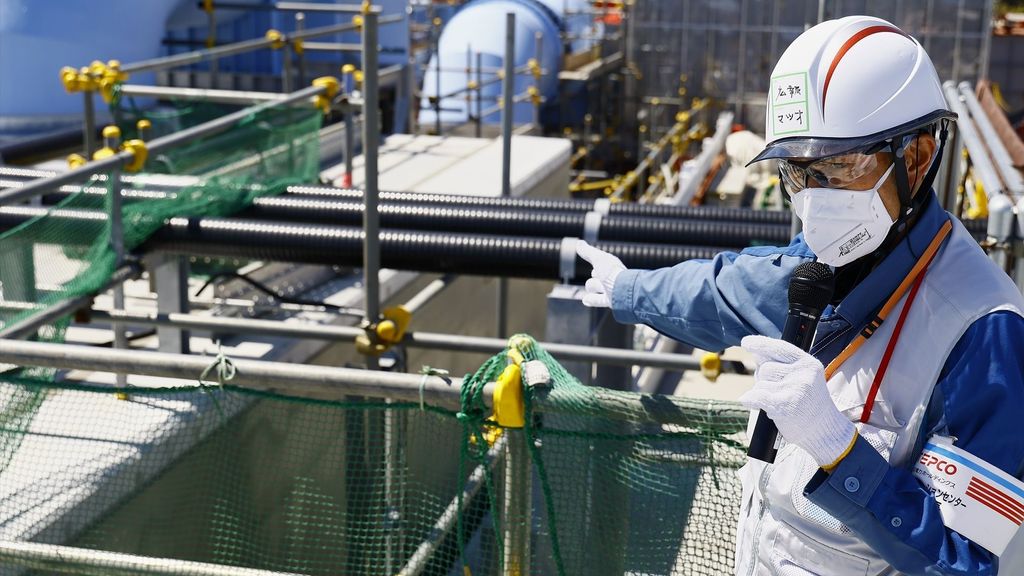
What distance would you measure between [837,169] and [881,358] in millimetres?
350

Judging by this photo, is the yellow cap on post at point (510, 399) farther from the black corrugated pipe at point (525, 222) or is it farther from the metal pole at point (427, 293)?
the metal pole at point (427, 293)

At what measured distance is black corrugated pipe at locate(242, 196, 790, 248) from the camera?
5.52 meters

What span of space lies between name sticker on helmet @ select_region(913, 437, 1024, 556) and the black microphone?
27 centimetres

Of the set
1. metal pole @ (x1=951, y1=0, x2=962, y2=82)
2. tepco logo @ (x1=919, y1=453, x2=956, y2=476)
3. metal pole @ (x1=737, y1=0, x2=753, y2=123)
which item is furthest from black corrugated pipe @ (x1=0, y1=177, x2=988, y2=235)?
metal pole @ (x1=951, y1=0, x2=962, y2=82)

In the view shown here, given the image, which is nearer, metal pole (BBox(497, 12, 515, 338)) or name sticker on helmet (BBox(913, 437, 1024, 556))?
name sticker on helmet (BBox(913, 437, 1024, 556))

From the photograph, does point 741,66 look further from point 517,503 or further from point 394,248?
point 517,503

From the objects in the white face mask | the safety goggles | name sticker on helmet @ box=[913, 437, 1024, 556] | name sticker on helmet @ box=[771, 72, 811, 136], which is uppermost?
name sticker on helmet @ box=[771, 72, 811, 136]

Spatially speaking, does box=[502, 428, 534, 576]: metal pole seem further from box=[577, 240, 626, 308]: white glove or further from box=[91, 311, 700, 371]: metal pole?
box=[91, 311, 700, 371]: metal pole

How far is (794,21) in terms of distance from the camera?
22.3m

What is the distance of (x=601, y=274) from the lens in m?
2.64

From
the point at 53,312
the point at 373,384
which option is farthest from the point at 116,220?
the point at 373,384

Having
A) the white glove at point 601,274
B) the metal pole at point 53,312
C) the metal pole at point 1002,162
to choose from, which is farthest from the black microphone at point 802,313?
the metal pole at point 53,312

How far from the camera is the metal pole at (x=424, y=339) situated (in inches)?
160

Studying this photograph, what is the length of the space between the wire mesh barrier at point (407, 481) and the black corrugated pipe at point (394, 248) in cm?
92
